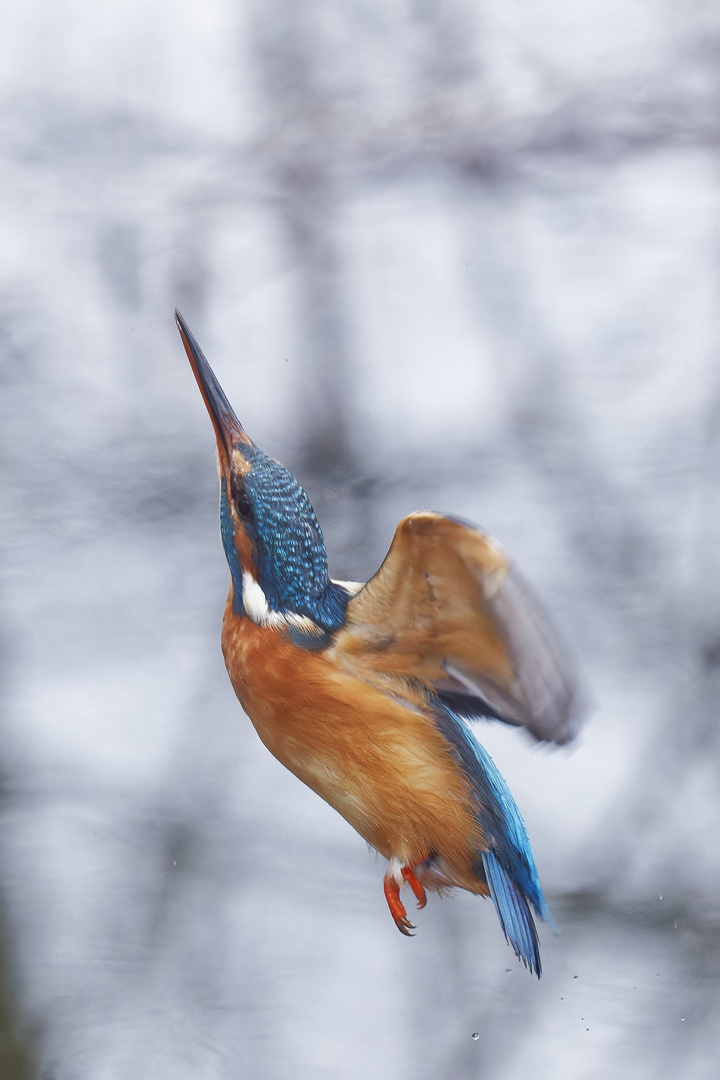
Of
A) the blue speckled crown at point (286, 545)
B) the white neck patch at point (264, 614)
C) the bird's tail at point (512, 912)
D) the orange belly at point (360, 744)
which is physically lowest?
the bird's tail at point (512, 912)

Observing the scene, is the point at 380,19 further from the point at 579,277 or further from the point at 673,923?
the point at 673,923

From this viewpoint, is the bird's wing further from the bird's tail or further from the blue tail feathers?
the bird's tail

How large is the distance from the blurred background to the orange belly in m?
0.63

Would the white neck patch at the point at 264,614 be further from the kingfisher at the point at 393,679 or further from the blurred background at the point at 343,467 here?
the blurred background at the point at 343,467

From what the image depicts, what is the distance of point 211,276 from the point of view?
1.58 m

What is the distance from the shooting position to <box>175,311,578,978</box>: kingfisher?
2.46ft

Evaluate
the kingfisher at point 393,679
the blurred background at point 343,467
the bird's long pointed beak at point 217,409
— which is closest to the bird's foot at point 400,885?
the kingfisher at point 393,679

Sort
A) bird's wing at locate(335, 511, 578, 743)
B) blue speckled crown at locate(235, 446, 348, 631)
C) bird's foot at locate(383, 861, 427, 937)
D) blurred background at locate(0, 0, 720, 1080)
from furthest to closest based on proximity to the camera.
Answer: blurred background at locate(0, 0, 720, 1080) → bird's foot at locate(383, 861, 427, 937) → blue speckled crown at locate(235, 446, 348, 631) → bird's wing at locate(335, 511, 578, 743)

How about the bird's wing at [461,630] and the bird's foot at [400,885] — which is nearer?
the bird's wing at [461,630]

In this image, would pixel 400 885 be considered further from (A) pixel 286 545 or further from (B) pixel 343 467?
(B) pixel 343 467

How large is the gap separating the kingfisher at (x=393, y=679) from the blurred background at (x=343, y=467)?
62cm

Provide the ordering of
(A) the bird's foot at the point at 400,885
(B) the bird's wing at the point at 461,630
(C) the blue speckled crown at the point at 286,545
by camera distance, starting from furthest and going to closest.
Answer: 1. (A) the bird's foot at the point at 400,885
2. (C) the blue speckled crown at the point at 286,545
3. (B) the bird's wing at the point at 461,630

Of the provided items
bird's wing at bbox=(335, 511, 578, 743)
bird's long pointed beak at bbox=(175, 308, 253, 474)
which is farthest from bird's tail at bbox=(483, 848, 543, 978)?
bird's long pointed beak at bbox=(175, 308, 253, 474)

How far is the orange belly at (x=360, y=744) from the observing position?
850 millimetres
